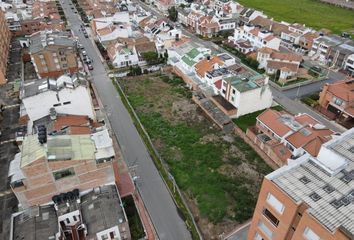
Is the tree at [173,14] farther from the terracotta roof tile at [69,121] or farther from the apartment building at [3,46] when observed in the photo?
the terracotta roof tile at [69,121]

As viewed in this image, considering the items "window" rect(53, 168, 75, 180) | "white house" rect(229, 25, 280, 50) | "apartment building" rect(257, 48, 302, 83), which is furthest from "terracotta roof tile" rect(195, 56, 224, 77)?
"window" rect(53, 168, 75, 180)

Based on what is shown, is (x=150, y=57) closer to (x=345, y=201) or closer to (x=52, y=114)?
(x=52, y=114)

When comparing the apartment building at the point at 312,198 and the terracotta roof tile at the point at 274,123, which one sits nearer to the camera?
the apartment building at the point at 312,198

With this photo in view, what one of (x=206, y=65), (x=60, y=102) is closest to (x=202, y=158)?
(x=60, y=102)

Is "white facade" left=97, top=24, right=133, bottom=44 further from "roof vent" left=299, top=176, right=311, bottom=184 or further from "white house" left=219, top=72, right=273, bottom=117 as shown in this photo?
"roof vent" left=299, top=176, right=311, bottom=184

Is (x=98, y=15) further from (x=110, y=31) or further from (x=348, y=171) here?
(x=348, y=171)

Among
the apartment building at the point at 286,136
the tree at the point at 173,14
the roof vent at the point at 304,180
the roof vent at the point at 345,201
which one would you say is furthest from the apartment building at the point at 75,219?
the tree at the point at 173,14

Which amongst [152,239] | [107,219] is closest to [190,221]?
[152,239]
